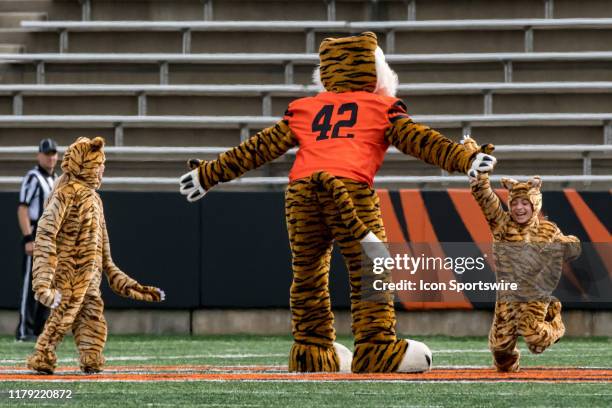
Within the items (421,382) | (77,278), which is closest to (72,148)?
(77,278)

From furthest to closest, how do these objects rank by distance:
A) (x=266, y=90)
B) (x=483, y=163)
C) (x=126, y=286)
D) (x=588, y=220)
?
1. (x=266, y=90)
2. (x=588, y=220)
3. (x=126, y=286)
4. (x=483, y=163)

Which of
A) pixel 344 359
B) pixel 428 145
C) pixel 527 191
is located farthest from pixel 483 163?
pixel 344 359

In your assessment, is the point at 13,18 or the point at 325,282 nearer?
the point at 325,282

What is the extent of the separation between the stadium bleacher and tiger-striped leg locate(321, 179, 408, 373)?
519cm

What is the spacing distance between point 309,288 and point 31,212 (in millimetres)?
4225

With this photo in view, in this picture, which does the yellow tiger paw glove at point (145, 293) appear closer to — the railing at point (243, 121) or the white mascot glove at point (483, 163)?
the white mascot glove at point (483, 163)

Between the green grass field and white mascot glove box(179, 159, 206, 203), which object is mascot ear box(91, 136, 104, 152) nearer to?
white mascot glove box(179, 159, 206, 203)

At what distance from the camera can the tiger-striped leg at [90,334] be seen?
6828 mm

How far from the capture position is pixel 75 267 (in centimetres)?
687

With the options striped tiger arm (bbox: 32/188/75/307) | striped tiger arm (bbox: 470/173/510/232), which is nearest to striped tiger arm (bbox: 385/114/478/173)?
striped tiger arm (bbox: 470/173/510/232)

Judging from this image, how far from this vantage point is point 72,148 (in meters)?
7.03

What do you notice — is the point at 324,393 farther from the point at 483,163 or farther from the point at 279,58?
the point at 279,58

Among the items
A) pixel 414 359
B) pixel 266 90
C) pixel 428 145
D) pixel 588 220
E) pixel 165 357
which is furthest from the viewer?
pixel 266 90

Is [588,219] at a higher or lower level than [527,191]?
lower
